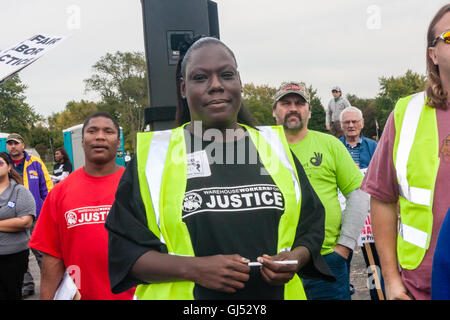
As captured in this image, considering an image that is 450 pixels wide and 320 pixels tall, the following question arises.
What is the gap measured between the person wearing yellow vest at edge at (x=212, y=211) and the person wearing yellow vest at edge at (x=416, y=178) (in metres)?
0.30

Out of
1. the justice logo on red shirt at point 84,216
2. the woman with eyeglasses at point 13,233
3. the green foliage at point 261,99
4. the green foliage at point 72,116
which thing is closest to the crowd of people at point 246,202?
the justice logo on red shirt at point 84,216

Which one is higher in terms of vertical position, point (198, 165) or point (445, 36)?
point (445, 36)

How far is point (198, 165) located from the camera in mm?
1649

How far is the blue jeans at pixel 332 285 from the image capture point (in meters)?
3.07

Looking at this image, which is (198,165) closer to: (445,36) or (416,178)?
(416,178)

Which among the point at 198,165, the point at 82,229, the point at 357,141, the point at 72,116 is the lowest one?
the point at 82,229

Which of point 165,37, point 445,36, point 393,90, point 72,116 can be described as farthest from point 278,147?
point 72,116

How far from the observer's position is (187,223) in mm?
1539

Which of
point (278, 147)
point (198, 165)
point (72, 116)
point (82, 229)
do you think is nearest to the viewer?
point (198, 165)

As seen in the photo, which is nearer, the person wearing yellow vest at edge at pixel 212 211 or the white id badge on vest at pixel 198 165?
the person wearing yellow vest at edge at pixel 212 211

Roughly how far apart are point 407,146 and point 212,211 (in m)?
0.80

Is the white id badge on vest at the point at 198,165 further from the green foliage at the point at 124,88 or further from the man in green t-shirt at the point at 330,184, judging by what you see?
the green foliage at the point at 124,88

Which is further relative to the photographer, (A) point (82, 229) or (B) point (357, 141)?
(B) point (357, 141)
